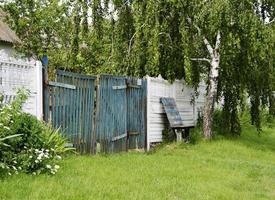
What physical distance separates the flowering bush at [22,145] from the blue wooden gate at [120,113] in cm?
339

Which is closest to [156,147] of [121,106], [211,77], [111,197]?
[121,106]

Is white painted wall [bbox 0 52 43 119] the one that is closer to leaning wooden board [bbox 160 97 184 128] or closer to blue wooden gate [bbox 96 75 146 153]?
blue wooden gate [bbox 96 75 146 153]

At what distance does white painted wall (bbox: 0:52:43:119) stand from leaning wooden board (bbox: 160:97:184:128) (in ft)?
18.6

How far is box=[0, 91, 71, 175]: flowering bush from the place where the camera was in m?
7.53

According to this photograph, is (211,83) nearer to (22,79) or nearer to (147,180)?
(22,79)

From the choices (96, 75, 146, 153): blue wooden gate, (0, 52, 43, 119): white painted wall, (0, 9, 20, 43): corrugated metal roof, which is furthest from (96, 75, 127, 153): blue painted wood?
(0, 9, 20, 43): corrugated metal roof

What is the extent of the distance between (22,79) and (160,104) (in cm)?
606

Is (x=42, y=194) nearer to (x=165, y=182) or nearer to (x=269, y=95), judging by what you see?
(x=165, y=182)

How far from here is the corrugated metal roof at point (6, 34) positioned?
26683mm

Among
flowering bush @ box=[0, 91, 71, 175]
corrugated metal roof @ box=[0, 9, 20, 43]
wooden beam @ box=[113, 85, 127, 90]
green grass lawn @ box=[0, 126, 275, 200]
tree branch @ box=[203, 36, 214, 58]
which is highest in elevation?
corrugated metal roof @ box=[0, 9, 20, 43]

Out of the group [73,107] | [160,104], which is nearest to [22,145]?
[73,107]

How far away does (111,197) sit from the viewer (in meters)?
6.83

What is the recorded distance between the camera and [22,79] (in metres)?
9.79

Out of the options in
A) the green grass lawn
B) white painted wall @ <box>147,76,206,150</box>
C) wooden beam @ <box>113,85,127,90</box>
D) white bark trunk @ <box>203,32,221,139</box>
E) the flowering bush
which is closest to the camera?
the green grass lawn
